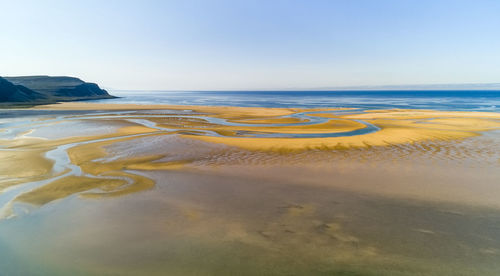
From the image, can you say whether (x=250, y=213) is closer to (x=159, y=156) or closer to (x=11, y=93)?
(x=159, y=156)

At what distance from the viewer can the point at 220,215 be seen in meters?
7.48

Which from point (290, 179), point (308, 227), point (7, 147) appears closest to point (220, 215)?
point (308, 227)

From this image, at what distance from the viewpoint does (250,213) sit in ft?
24.9

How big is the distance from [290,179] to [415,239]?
16.7 feet

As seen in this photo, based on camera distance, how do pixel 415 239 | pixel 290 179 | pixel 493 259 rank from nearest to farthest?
pixel 493 259, pixel 415 239, pixel 290 179

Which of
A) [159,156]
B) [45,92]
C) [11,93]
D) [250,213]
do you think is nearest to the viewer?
[250,213]

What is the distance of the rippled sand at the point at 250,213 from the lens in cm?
539

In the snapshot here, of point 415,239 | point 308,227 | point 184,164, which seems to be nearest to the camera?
point 415,239

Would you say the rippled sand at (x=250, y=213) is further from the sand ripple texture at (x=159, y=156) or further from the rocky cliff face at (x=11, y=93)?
the rocky cliff face at (x=11, y=93)

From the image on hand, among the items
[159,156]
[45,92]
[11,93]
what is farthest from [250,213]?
[45,92]

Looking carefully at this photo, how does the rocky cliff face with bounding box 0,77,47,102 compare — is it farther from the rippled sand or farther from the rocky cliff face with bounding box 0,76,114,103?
the rippled sand

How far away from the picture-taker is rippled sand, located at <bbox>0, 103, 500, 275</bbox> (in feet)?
17.7

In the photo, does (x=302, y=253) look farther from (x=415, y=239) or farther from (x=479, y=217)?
(x=479, y=217)

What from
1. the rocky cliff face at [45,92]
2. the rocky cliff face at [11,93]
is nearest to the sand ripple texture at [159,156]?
the rocky cliff face at [11,93]
